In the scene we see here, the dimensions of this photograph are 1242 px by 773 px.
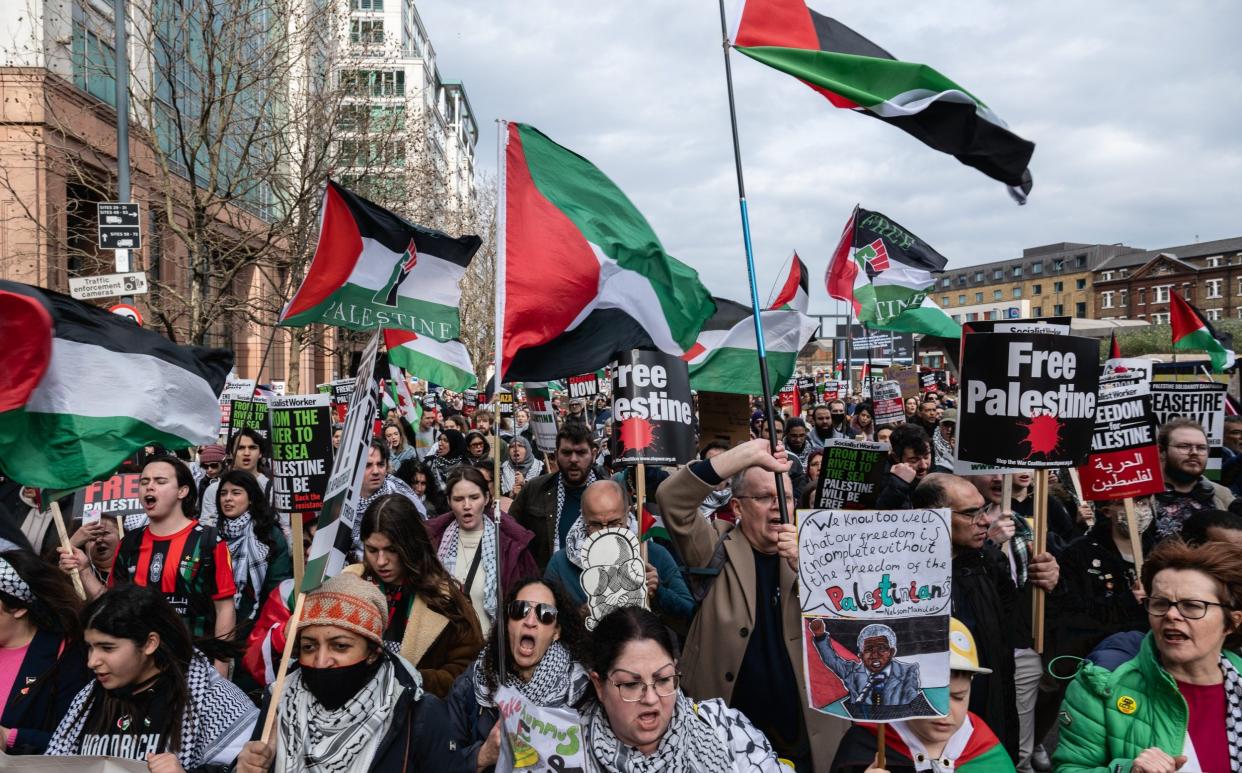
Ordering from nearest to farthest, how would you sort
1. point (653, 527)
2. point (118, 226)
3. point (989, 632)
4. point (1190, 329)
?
1. point (989, 632)
2. point (653, 527)
3. point (118, 226)
4. point (1190, 329)

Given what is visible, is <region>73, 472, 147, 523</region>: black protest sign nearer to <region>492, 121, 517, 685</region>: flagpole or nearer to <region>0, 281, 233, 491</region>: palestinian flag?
<region>0, 281, 233, 491</region>: palestinian flag

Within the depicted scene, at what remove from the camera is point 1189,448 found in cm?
645

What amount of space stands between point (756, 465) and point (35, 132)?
18.2 metres

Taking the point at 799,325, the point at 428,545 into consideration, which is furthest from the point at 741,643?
the point at 799,325

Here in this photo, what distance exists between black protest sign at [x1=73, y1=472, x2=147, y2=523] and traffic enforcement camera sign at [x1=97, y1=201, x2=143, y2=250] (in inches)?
209

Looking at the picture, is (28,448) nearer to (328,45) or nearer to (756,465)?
(756,465)

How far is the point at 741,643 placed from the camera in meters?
3.98

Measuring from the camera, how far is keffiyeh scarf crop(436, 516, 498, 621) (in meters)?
5.05

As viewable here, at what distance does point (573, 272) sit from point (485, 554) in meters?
1.61

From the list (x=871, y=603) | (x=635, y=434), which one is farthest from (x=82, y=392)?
(x=871, y=603)

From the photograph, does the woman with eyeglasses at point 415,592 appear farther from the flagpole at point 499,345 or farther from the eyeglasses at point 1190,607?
the eyeglasses at point 1190,607

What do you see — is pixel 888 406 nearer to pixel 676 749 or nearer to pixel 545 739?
pixel 676 749

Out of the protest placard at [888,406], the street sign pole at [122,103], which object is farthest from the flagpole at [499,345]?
the street sign pole at [122,103]

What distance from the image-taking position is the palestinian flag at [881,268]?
11016 mm
